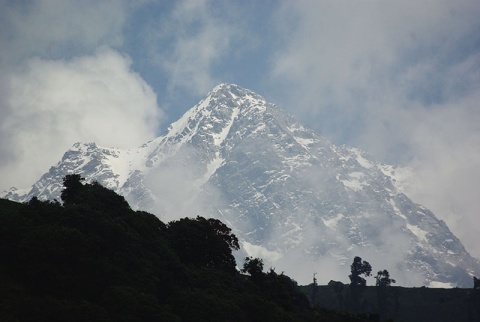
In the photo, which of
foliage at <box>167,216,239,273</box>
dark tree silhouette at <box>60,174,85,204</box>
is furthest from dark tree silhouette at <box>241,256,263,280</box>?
dark tree silhouette at <box>60,174,85,204</box>

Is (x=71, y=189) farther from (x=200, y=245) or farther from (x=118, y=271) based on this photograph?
(x=118, y=271)

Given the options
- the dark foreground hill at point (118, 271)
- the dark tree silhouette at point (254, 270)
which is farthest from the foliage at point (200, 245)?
the dark tree silhouette at point (254, 270)

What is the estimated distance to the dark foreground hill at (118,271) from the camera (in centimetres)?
7150

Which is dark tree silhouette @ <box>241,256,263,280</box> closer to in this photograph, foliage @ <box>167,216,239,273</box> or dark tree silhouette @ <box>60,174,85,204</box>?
foliage @ <box>167,216,239,273</box>

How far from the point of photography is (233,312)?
298ft

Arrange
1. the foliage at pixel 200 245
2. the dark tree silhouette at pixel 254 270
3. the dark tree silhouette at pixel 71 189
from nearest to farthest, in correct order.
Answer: the dark tree silhouette at pixel 71 189
the foliage at pixel 200 245
the dark tree silhouette at pixel 254 270

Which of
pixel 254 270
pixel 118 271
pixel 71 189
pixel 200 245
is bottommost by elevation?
pixel 118 271

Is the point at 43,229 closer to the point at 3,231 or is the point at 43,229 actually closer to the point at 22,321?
the point at 3,231

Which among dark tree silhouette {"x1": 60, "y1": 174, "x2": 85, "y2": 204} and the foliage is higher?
dark tree silhouette {"x1": 60, "y1": 174, "x2": 85, "y2": 204}

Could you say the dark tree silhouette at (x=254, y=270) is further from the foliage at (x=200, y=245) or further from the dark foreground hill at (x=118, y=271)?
the foliage at (x=200, y=245)

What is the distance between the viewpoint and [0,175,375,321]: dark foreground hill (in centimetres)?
7150

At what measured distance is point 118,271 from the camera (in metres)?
82.9

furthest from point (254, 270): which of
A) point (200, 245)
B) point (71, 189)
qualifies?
point (71, 189)

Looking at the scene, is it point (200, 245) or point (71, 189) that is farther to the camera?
point (200, 245)
